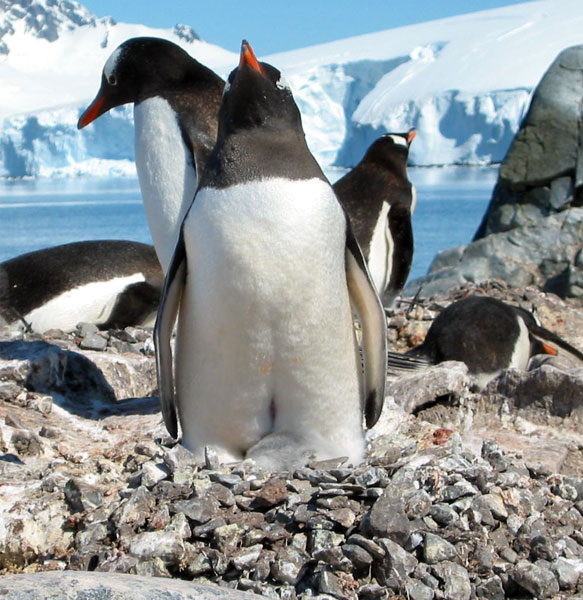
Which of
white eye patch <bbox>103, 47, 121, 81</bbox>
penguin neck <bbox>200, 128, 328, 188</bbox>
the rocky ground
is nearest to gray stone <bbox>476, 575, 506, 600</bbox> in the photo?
the rocky ground

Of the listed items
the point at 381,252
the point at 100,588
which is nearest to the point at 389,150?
the point at 381,252

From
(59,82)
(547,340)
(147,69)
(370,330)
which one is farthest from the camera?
(59,82)

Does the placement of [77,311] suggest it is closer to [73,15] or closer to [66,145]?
[66,145]

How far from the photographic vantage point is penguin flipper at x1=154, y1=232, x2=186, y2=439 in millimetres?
2572

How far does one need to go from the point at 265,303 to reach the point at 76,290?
10.1 ft

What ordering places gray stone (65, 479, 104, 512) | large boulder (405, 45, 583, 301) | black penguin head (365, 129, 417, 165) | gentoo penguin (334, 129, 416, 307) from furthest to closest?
large boulder (405, 45, 583, 301) → black penguin head (365, 129, 417, 165) → gentoo penguin (334, 129, 416, 307) → gray stone (65, 479, 104, 512)

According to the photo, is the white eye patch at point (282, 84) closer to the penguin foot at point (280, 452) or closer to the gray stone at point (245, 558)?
the penguin foot at point (280, 452)

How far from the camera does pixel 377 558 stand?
79.7 inches

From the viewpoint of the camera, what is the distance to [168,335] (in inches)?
103

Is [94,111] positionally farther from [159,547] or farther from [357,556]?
[357,556]

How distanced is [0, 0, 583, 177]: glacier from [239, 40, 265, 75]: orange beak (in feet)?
112

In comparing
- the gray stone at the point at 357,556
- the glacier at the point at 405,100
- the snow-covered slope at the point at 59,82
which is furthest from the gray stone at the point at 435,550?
the snow-covered slope at the point at 59,82

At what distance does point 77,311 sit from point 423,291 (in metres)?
3.68

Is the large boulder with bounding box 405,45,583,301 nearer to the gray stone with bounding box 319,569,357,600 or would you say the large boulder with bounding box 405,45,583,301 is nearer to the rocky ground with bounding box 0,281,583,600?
the rocky ground with bounding box 0,281,583,600
